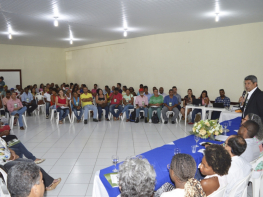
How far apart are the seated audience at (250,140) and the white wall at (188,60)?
4.99 meters

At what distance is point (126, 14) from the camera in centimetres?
613

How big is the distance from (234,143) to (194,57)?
21.7 ft

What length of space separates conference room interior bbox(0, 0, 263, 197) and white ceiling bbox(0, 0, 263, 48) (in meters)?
0.02

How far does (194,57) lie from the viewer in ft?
27.5

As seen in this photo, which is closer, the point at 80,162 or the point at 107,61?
the point at 80,162

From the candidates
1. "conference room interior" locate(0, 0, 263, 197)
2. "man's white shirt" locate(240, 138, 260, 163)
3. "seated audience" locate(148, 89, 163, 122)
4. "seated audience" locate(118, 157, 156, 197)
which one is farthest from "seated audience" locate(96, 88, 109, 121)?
"seated audience" locate(118, 157, 156, 197)

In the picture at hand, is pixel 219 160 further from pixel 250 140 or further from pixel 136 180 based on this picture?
pixel 250 140

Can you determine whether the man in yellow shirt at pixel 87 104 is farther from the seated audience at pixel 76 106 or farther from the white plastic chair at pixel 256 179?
the white plastic chair at pixel 256 179

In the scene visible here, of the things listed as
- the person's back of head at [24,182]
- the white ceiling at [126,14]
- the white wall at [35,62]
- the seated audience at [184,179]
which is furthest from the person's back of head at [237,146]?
the white wall at [35,62]

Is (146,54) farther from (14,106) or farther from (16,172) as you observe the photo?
(16,172)

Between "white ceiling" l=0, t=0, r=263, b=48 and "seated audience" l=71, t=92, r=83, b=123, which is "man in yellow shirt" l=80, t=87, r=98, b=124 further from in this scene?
"white ceiling" l=0, t=0, r=263, b=48

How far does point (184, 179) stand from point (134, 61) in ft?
29.9

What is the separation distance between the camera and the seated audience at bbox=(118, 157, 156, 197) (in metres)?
1.45

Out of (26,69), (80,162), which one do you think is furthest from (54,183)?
(26,69)
